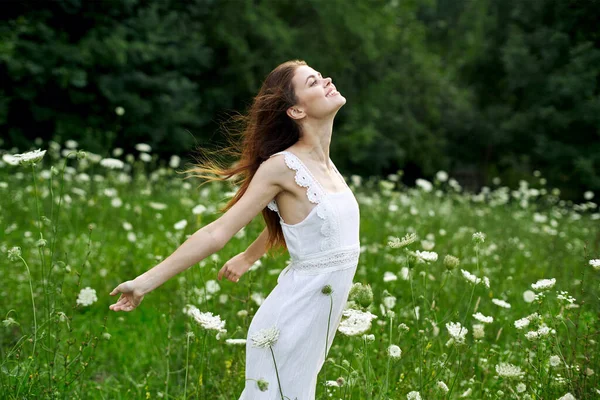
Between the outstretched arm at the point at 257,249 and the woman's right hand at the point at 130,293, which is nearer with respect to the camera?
the woman's right hand at the point at 130,293

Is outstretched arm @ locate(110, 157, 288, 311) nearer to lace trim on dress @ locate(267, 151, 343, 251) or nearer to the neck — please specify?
lace trim on dress @ locate(267, 151, 343, 251)

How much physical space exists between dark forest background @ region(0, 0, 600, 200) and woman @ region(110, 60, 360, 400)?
18.2ft

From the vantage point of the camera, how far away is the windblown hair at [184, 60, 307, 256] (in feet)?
7.79

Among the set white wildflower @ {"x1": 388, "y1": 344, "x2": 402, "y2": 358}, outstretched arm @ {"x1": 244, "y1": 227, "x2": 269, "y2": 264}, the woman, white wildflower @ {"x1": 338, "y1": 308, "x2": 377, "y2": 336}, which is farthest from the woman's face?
white wildflower @ {"x1": 388, "y1": 344, "x2": 402, "y2": 358}

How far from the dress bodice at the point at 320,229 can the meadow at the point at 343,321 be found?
16cm

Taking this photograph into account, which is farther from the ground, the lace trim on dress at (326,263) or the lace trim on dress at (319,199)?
the lace trim on dress at (319,199)

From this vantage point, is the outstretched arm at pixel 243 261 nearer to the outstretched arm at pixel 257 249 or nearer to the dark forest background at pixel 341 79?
the outstretched arm at pixel 257 249

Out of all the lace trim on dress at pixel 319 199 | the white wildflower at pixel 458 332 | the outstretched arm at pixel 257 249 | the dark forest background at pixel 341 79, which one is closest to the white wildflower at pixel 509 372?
the white wildflower at pixel 458 332

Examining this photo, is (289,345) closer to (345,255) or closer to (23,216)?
(345,255)

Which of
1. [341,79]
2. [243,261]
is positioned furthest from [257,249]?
[341,79]

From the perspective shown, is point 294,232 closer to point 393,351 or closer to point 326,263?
point 326,263

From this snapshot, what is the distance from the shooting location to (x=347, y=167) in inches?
830

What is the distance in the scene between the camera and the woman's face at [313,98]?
230cm

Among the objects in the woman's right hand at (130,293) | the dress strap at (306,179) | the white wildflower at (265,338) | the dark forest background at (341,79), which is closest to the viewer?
the white wildflower at (265,338)
